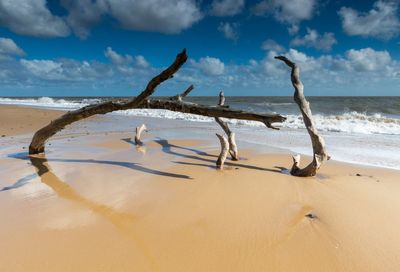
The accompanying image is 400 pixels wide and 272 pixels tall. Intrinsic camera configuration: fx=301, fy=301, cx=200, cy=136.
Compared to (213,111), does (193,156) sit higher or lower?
lower

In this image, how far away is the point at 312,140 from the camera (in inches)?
219

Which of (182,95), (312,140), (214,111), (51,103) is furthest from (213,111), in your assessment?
(51,103)

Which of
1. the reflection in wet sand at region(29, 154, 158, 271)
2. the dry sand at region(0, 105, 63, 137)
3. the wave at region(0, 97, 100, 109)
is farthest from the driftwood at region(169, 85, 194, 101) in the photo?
the wave at region(0, 97, 100, 109)

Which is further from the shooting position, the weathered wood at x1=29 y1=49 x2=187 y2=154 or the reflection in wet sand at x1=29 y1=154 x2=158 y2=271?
the weathered wood at x1=29 y1=49 x2=187 y2=154

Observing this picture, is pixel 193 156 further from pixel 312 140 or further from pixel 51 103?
pixel 51 103

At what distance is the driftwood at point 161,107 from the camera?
16.0ft

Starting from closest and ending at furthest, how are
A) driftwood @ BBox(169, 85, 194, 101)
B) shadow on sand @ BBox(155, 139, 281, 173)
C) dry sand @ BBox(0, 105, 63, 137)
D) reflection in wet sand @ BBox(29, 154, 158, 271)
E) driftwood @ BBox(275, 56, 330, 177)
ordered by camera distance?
reflection in wet sand @ BBox(29, 154, 158, 271)
driftwood @ BBox(275, 56, 330, 177)
driftwood @ BBox(169, 85, 194, 101)
shadow on sand @ BBox(155, 139, 281, 173)
dry sand @ BBox(0, 105, 63, 137)

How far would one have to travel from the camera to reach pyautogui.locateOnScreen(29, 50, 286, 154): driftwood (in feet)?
16.0

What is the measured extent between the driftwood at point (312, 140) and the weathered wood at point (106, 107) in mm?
2464

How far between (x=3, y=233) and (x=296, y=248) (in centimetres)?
285

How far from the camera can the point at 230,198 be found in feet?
13.5

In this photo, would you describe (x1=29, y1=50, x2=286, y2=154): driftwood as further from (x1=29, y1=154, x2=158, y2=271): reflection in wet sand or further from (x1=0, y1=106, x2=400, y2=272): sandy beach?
(x1=29, y1=154, x2=158, y2=271): reflection in wet sand

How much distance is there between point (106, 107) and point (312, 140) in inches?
159

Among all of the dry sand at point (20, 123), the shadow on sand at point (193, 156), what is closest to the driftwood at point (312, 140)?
the shadow on sand at point (193, 156)
